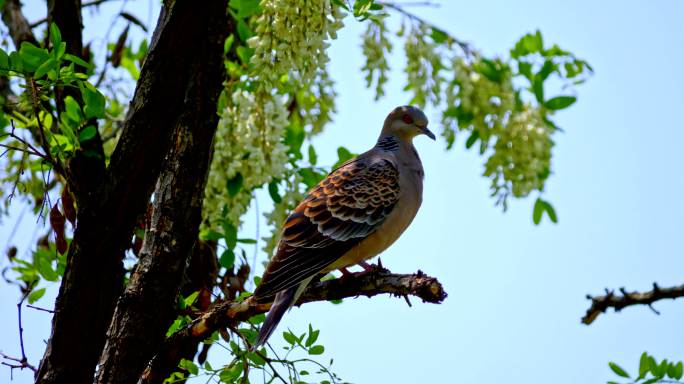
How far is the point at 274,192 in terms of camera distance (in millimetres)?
5555

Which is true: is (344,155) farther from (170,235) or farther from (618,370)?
(618,370)

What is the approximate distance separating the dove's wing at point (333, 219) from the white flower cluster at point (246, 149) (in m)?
0.33

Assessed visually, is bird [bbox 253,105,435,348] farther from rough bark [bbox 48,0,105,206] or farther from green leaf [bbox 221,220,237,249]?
rough bark [bbox 48,0,105,206]

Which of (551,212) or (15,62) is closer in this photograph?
(15,62)

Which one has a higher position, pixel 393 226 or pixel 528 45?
pixel 528 45

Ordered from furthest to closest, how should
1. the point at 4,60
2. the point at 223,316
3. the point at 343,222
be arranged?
the point at 343,222
the point at 223,316
the point at 4,60

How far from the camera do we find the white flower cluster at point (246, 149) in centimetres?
523

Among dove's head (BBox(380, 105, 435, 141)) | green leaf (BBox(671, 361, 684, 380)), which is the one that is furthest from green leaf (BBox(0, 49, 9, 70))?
dove's head (BBox(380, 105, 435, 141))

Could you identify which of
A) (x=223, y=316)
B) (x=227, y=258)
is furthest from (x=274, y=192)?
(x=223, y=316)

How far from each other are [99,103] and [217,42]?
0.61 m

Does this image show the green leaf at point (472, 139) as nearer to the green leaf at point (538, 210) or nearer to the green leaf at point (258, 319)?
the green leaf at point (538, 210)

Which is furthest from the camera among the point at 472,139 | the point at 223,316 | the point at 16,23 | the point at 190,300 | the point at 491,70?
the point at 472,139

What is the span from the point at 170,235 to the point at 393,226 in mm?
1268

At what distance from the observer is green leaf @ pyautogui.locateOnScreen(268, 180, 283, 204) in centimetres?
555
